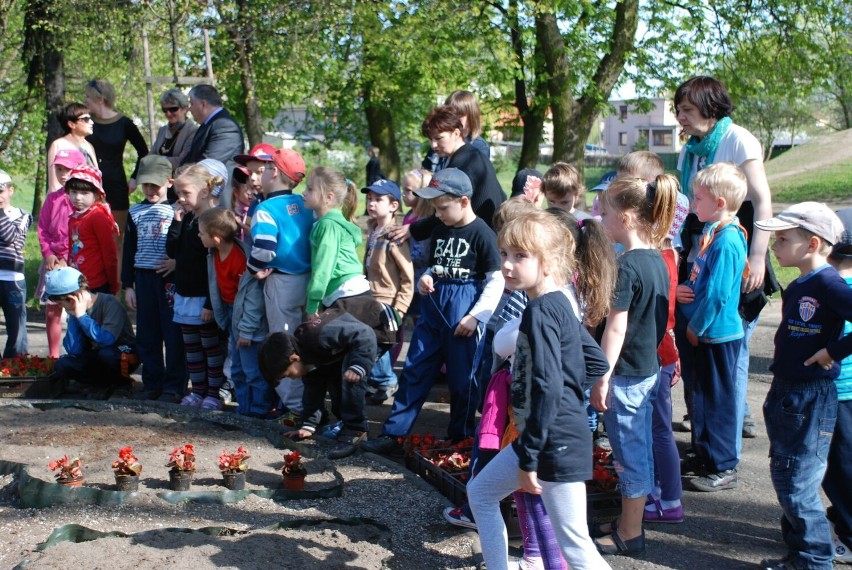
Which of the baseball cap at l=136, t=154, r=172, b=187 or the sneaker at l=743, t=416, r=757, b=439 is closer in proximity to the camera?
the sneaker at l=743, t=416, r=757, b=439

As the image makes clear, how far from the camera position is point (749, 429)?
6824 mm

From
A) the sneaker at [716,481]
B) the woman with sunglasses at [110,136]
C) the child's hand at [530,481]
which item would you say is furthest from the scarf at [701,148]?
the woman with sunglasses at [110,136]

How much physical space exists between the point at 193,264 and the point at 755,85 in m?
15.5

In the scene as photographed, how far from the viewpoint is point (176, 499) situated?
16.8 ft

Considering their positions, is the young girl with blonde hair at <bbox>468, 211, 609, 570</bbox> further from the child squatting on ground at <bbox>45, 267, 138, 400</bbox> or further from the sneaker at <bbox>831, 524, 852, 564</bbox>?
the child squatting on ground at <bbox>45, 267, 138, 400</bbox>

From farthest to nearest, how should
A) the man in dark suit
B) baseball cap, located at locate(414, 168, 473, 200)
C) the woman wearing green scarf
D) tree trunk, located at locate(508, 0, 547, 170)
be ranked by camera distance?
tree trunk, located at locate(508, 0, 547, 170) → the man in dark suit → baseball cap, located at locate(414, 168, 473, 200) → the woman wearing green scarf

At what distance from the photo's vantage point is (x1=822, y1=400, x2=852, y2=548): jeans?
4430mm

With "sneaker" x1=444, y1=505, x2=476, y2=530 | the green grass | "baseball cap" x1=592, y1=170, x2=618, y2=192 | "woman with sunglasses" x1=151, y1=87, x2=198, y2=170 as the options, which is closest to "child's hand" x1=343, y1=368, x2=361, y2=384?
"sneaker" x1=444, y1=505, x2=476, y2=530

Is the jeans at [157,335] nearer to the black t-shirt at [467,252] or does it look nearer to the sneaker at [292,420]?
the sneaker at [292,420]

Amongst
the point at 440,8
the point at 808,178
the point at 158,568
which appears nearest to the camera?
the point at 158,568

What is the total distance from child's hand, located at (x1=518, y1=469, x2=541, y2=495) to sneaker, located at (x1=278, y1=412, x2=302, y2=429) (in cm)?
334

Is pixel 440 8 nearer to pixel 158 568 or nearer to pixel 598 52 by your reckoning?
pixel 598 52

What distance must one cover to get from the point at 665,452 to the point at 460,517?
1.18 metres

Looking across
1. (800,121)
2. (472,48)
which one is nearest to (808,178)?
(472,48)
